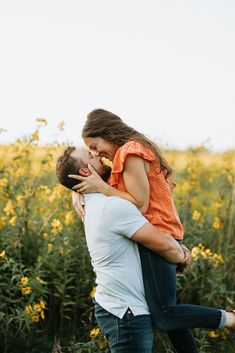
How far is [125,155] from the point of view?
312 cm

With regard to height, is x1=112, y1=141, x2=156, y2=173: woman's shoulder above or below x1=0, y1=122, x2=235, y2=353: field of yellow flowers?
above

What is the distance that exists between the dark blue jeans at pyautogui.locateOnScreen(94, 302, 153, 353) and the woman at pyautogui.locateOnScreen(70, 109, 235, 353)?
0.27 feet

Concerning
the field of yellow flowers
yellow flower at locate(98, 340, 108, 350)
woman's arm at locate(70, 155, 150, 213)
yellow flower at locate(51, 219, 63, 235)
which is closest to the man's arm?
woman's arm at locate(70, 155, 150, 213)

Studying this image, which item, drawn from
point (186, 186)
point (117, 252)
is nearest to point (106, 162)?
point (117, 252)

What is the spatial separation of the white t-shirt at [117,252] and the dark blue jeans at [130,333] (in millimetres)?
32

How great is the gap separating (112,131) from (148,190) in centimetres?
38

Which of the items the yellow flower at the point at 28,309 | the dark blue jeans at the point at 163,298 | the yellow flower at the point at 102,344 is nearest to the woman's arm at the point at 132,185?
the dark blue jeans at the point at 163,298

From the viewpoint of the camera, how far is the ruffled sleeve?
3125mm

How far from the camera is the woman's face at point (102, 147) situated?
3.32 meters

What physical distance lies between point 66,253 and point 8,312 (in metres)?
0.58

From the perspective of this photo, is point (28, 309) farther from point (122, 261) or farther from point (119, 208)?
point (119, 208)

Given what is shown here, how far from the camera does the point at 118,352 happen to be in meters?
3.11

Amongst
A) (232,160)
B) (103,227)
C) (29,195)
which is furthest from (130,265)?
(232,160)

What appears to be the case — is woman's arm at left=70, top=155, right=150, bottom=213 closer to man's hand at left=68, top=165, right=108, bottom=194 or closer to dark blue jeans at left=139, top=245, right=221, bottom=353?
man's hand at left=68, top=165, right=108, bottom=194
